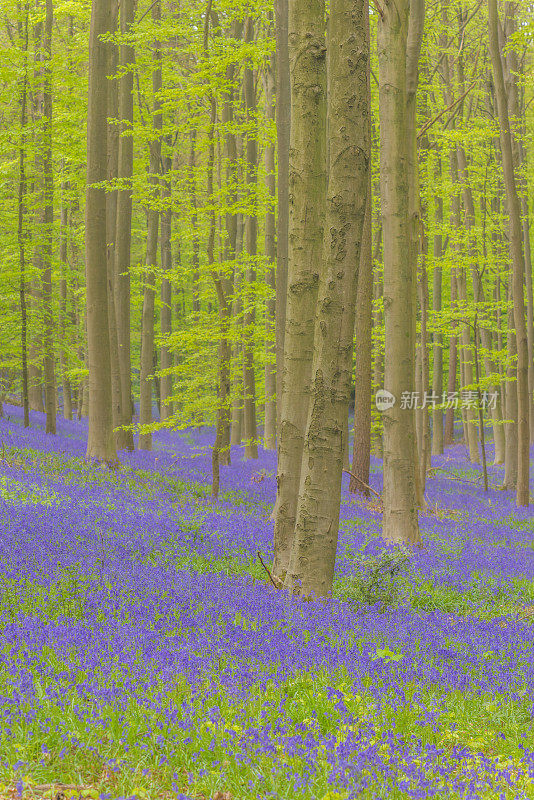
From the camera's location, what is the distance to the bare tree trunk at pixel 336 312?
19.0ft

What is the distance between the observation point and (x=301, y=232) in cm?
676

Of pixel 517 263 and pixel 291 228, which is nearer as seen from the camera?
pixel 291 228

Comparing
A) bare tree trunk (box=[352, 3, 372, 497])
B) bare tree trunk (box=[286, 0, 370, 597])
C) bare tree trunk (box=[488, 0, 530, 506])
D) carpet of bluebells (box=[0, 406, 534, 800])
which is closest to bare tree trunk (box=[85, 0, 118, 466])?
carpet of bluebells (box=[0, 406, 534, 800])

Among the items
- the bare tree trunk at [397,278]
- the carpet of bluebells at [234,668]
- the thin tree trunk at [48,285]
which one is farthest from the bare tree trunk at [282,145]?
the thin tree trunk at [48,285]

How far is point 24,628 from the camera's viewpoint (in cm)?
455

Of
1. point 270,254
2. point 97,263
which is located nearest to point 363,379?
point 97,263

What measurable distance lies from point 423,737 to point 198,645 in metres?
1.56

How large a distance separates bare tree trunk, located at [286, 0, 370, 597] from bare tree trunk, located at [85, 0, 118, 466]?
784cm

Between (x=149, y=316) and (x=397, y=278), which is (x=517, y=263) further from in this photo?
(x=149, y=316)

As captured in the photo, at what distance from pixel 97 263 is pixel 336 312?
836cm

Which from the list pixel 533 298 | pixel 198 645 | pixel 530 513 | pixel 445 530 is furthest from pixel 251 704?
pixel 533 298

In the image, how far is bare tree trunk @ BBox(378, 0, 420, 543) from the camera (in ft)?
31.6

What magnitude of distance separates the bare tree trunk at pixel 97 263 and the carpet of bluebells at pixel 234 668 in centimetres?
402

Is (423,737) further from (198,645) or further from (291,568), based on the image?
(291,568)
